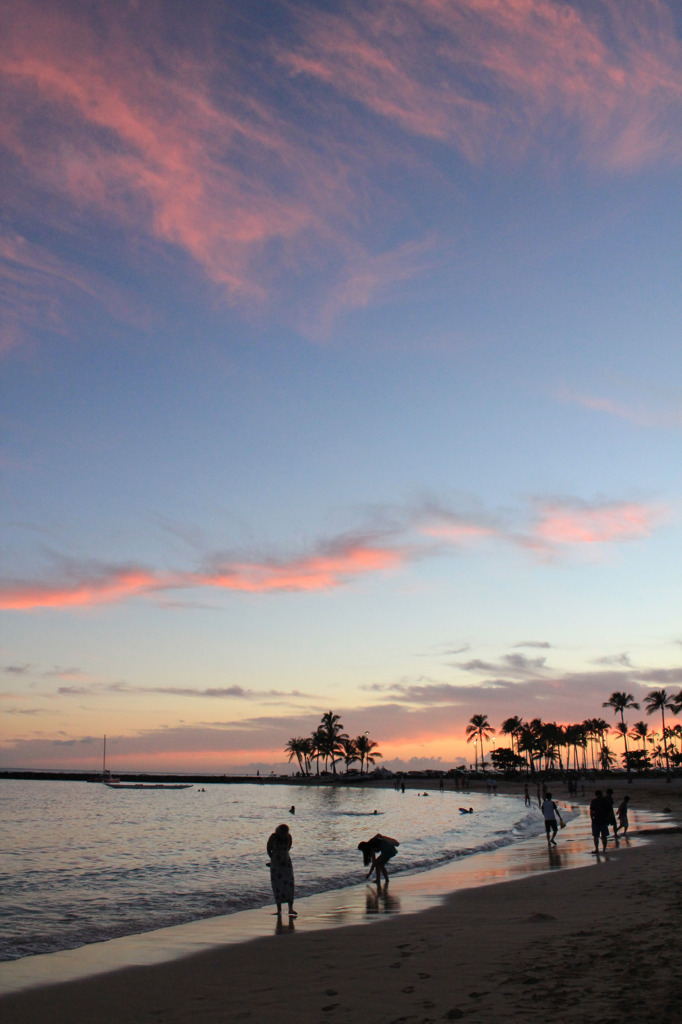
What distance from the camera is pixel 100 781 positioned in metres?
185

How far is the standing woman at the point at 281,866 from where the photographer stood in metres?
15.2

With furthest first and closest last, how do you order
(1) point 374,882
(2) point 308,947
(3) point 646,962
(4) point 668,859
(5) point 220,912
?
1. (1) point 374,882
2. (4) point 668,859
3. (5) point 220,912
4. (2) point 308,947
5. (3) point 646,962

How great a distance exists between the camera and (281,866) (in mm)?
15484

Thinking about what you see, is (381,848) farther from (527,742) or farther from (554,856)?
(527,742)

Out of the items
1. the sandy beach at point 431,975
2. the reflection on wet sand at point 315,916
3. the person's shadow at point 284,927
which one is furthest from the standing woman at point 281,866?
the sandy beach at point 431,975

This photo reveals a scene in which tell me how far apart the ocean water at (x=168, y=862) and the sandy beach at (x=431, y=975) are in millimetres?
4467

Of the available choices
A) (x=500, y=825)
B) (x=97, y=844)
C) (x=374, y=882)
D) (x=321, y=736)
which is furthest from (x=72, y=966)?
(x=321, y=736)

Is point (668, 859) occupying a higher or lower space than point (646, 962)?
lower

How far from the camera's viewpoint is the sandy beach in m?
7.21

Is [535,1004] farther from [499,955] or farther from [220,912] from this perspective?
[220,912]

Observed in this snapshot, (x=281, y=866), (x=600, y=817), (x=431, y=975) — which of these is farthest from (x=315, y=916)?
(x=600, y=817)

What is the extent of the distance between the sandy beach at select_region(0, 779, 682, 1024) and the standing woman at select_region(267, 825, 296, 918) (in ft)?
5.14

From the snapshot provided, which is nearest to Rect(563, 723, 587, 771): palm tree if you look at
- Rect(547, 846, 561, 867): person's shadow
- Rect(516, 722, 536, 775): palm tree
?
Rect(516, 722, 536, 775): palm tree

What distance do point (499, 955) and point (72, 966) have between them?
6.93 metres
